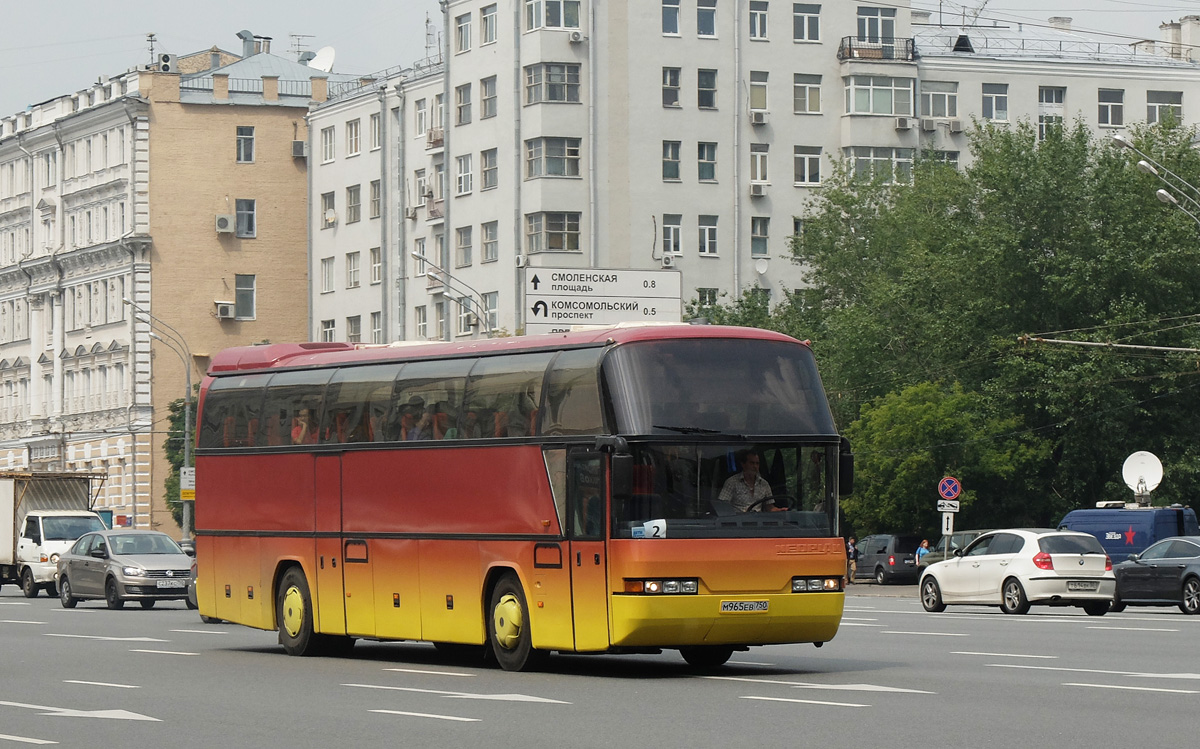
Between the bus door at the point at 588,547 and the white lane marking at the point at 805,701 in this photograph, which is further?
the bus door at the point at 588,547

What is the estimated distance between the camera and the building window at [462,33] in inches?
3162

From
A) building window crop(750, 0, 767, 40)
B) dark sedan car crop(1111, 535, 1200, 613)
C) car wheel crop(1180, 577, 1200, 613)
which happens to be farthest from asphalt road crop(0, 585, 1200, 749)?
building window crop(750, 0, 767, 40)

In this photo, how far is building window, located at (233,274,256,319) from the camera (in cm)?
9862

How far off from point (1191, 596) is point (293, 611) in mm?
18066

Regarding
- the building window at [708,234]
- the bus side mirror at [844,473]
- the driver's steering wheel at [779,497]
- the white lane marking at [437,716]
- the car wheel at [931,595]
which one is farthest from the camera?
the building window at [708,234]

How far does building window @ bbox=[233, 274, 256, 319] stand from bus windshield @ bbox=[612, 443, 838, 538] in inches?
3225

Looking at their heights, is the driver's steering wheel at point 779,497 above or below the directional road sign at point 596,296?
below

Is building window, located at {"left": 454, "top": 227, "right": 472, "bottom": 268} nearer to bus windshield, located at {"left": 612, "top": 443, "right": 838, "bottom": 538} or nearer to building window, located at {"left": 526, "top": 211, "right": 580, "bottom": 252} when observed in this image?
building window, located at {"left": 526, "top": 211, "right": 580, "bottom": 252}

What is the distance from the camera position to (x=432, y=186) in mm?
83062

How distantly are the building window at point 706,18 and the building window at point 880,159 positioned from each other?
7.03m

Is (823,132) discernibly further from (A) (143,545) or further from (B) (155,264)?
(A) (143,545)

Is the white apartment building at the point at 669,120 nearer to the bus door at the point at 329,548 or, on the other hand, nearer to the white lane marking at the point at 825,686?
the bus door at the point at 329,548

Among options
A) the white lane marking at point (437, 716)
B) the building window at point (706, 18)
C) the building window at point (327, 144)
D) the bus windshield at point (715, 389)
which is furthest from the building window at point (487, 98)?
the white lane marking at point (437, 716)

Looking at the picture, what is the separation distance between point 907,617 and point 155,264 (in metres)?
69.3
